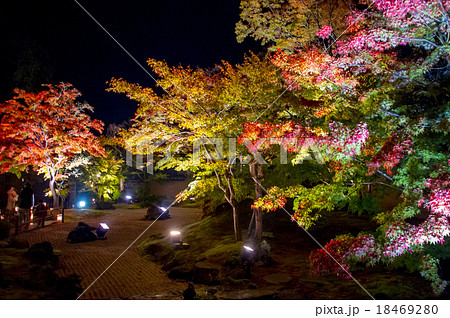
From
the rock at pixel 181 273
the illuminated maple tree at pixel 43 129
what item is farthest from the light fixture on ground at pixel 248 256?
the illuminated maple tree at pixel 43 129

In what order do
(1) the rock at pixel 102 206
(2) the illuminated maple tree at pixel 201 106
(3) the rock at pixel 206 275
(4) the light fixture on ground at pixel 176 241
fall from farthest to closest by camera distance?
(1) the rock at pixel 102 206, (4) the light fixture on ground at pixel 176 241, (2) the illuminated maple tree at pixel 201 106, (3) the rock at pixel 206 275

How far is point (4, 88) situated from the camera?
20.6 m

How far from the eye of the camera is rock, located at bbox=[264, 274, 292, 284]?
8026 millimetres

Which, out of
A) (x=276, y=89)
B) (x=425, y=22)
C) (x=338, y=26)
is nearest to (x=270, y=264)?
(x=276, y=89)

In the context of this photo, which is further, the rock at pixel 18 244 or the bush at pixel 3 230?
the bush at pixel 3 230

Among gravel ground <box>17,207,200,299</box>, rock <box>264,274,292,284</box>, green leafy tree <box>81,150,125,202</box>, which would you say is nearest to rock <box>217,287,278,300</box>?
rock <box>264,274,292,284</box>

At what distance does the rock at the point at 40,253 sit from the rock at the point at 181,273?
3821mm

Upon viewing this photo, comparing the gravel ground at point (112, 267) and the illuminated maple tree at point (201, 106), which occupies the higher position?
the illuminated maple tree at point (201, 106)

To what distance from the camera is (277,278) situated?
8344 millimetres

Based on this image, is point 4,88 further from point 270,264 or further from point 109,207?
point 270,264

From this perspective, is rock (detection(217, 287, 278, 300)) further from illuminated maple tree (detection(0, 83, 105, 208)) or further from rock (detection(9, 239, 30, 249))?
illuminated maple tree (detection(0, 83, 105, 208))

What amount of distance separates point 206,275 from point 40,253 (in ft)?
17.0

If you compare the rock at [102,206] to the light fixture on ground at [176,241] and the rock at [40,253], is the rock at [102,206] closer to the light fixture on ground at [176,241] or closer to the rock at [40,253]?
the light fixture on ground at [176,241]

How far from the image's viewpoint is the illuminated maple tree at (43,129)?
16.3 meters
